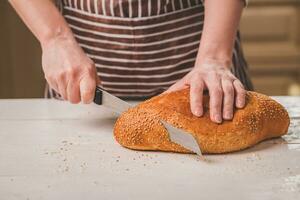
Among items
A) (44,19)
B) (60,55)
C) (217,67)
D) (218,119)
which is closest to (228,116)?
(218,119)

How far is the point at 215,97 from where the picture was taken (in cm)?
88

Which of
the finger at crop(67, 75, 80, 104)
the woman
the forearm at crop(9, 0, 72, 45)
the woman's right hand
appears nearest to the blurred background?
the woman

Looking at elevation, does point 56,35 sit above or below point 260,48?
above

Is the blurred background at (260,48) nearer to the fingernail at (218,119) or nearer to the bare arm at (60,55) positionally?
the bare arm at (60,55)

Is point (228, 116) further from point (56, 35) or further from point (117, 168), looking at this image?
point (56, 35)

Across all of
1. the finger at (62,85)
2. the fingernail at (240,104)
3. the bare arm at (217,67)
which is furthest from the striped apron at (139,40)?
the fingernail at (240,104)

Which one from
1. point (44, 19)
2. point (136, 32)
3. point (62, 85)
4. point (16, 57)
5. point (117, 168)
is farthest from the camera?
point (16, 57)

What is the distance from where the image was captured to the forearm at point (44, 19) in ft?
3.57

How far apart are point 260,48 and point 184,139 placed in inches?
60.5

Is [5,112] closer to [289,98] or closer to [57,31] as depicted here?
[57,31]

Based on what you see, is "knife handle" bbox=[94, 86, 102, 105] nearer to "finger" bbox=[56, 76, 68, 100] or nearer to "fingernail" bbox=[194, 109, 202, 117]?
"finger" bbox=[56, 76, 68, 100]

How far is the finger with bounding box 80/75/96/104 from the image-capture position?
0.94m

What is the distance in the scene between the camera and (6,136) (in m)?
0.94

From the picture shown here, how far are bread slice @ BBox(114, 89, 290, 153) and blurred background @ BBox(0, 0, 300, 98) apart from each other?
142cm
